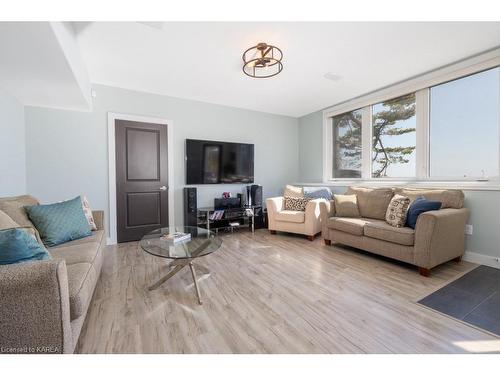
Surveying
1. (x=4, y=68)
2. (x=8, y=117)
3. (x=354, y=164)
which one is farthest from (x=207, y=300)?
(x=354, y=164)

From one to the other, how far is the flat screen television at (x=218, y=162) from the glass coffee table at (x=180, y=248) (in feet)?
5.64

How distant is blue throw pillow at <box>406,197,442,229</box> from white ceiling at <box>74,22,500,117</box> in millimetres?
1643

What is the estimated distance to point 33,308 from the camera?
3.18 ft

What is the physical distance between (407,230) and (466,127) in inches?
62.4

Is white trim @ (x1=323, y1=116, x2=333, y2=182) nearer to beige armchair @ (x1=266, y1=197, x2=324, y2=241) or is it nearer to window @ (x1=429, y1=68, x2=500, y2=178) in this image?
beige armchair @ (x1=266, y1=197, x2=324, y2=241)

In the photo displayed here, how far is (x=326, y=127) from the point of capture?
444 cm

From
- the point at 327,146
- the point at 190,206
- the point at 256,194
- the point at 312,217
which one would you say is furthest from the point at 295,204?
the point at 190,206

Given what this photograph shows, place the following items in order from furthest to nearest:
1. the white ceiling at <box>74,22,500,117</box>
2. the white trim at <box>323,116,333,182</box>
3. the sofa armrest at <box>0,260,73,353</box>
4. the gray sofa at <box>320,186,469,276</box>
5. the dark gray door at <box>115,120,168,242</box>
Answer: the white trim at <box>323,116,333,182</box>
the dark gray door at <box>115,120,168,242</box>
the gray sofa at <box>320,186,469,276</box>
the white ceiling at <box>74,22,500,117</box>
the sofa armrest at <box>0,260,73,353</box>

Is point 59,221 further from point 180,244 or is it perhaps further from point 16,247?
point 180,244

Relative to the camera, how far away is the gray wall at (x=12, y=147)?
2.29m

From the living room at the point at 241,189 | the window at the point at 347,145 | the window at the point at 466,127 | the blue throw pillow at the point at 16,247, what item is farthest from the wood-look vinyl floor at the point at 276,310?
the window at the point at 347,145

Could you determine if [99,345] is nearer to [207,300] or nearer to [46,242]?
[207,300]

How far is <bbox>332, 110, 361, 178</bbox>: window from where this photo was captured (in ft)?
13.1

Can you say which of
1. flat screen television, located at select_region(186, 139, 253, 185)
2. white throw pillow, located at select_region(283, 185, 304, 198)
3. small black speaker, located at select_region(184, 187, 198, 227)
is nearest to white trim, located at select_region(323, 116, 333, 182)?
white throw pillow, located at select_region(283, 185, 304, 198)
